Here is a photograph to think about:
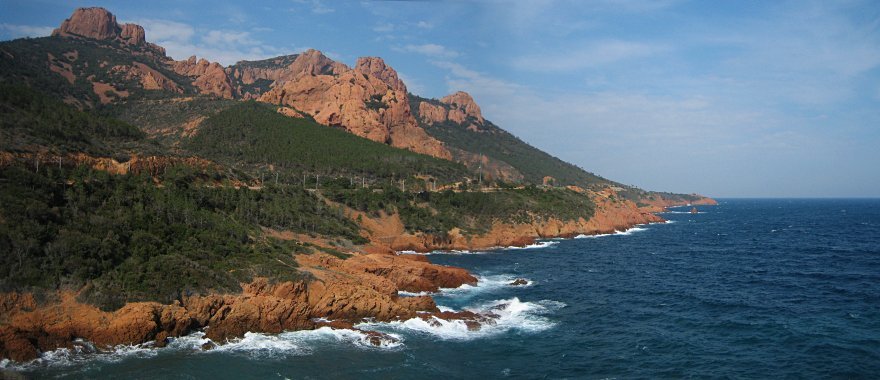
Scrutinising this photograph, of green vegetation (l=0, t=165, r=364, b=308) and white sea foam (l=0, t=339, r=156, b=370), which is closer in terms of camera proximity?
white sea foam (l=0, t=339, r=156, b=370)

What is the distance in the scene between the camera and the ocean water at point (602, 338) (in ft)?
97.6

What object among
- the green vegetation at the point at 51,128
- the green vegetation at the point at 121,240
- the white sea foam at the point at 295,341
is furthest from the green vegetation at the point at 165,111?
the white sea foam at the point at 295,341

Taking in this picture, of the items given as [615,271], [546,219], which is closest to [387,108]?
[546,219]

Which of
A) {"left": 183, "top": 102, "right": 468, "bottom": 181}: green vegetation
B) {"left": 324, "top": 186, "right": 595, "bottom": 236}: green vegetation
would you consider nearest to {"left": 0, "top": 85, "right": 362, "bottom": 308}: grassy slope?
{"left": 324, "top": 186, "right": 595, "bottom": 236}: green vegetation

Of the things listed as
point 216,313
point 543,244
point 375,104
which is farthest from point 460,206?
point 375,104

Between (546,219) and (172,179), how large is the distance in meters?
66.0

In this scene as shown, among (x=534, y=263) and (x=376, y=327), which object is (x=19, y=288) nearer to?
(x=376, y=327)

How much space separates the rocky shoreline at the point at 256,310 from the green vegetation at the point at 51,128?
28.9 m

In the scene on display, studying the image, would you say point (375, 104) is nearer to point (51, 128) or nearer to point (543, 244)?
point (543, 244)

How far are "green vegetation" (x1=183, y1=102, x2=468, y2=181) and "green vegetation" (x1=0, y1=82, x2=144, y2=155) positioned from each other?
25895 millimetres

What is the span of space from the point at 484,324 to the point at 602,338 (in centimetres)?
808

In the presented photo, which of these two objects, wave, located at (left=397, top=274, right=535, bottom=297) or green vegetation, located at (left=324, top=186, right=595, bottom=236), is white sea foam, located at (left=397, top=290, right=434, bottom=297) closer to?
wave, located at (left=397, top=274, right=535, bottom=297)

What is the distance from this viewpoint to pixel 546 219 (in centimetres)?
10469

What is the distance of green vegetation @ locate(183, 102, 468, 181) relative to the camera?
366 feet
